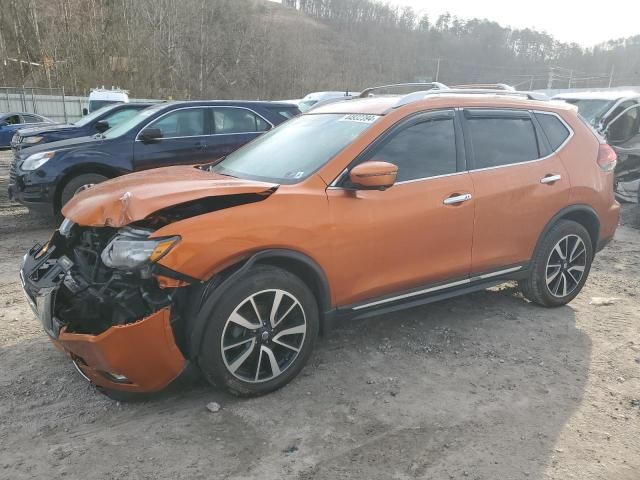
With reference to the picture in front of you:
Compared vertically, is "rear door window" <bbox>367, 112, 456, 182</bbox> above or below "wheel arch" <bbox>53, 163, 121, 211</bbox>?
above

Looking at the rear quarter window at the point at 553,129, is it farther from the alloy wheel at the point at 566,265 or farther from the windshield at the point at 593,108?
the windshield at the point at 593,108

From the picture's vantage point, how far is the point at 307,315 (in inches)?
127

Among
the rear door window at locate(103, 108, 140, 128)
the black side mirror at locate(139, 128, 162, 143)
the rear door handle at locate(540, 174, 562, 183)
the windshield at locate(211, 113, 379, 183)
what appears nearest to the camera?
the windshield at locate(211, 113, 379, 183)

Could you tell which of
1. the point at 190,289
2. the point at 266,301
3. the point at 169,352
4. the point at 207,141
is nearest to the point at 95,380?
Result: the point at 169,352

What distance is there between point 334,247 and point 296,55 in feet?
246

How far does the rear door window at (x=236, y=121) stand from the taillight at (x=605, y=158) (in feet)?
17.0

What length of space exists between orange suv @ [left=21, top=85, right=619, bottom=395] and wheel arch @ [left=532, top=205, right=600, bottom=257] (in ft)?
0.07

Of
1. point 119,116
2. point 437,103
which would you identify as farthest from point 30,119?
point 437,103

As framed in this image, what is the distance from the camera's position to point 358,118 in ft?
12.4

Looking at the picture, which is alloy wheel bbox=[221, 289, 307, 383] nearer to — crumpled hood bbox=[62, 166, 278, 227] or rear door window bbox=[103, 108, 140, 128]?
crumpled hood bbox=[62, 166, 278, 227]

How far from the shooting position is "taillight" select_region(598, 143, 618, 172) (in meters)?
4.69

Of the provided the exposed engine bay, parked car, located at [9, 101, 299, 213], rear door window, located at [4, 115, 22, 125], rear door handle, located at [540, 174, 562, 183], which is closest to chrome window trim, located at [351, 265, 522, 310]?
rear door handle, located at [540, 174, 562, 183]

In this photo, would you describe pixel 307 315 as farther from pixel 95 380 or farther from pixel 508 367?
pixel 508 367

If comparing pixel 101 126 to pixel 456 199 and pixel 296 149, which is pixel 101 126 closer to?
pixel 296 149
